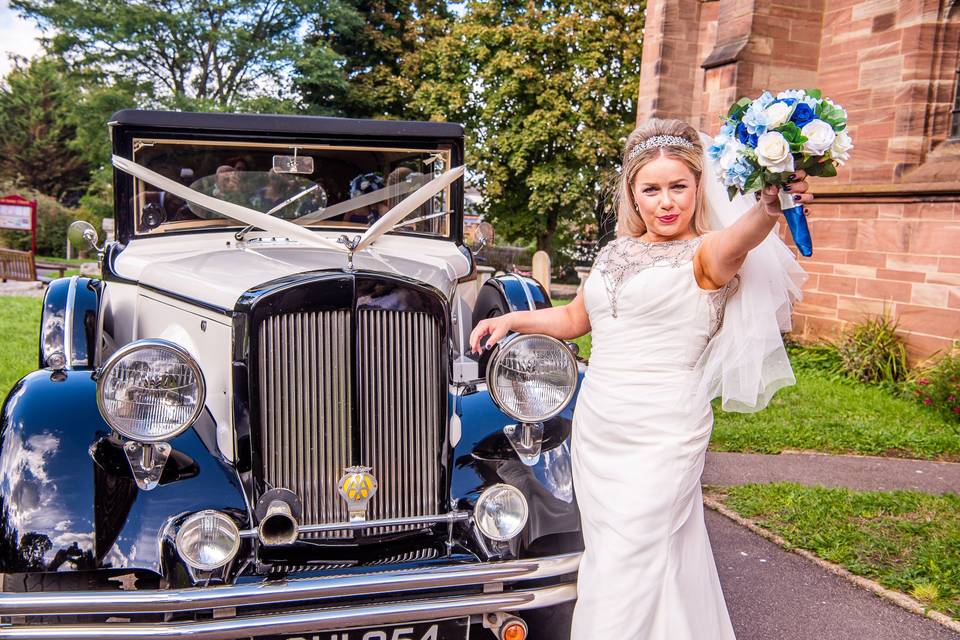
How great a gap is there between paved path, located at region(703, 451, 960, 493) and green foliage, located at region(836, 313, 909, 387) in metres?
2.46

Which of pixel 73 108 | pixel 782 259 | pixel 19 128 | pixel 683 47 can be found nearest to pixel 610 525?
pixel 782 259

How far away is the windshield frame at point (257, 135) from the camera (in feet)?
12.5

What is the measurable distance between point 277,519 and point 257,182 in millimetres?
2074

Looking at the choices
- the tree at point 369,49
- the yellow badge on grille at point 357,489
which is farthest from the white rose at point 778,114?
the tree at point 369,49

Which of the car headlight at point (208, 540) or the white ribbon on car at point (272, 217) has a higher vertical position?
the white ribbon on car at point (272, 217)

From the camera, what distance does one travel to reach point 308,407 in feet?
8.63

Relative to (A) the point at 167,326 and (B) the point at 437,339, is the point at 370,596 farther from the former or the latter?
(A) the point at 167,326

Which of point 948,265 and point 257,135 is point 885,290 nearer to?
point 948,265

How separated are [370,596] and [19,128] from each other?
41729 millimetres

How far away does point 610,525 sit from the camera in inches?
92.0

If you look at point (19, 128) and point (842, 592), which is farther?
point (19, 128)

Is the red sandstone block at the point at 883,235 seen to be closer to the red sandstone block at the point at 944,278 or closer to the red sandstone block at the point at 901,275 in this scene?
the red sandstone block at the point at 901,275

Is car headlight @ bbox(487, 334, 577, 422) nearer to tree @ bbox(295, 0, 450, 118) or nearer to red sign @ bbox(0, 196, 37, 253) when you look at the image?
red sign @ bbox(0, 196, 37, 253)

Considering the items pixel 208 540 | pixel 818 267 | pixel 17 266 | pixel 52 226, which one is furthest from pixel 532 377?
pixel 52 226
